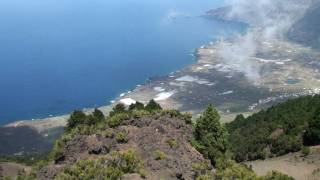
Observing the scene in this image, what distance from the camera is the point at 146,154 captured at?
33.1 meters

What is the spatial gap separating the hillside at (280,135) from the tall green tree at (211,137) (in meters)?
20.4

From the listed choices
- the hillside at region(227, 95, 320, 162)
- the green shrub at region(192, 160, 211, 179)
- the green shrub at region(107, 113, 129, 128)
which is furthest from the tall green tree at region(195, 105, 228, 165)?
the hillside at region(227, 95, 320, 162)

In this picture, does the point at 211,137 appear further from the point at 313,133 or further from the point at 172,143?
the point at 313,133

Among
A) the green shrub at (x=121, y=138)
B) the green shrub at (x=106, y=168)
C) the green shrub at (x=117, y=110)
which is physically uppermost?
the green shrub at (x=117, y=110)

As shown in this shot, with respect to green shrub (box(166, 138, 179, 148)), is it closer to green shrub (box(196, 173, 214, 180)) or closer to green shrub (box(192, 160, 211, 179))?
green shrub (box(192, 160, 211, 179))

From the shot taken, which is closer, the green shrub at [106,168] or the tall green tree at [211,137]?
the green shrub at [106,168]

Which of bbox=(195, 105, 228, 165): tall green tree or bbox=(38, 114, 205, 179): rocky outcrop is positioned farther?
bbox=(195, 105, 228, 165): tall green tree

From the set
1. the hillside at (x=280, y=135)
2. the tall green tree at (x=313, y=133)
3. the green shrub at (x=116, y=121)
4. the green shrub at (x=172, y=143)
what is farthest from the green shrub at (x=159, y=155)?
the tall green tree at (x=313, y=133)

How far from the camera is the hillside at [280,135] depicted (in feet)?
198

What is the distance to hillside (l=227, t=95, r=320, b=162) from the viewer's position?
6044 cm

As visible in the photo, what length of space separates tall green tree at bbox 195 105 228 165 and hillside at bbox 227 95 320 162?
20.4 metres

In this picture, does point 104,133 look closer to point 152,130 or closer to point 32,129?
point 152,130

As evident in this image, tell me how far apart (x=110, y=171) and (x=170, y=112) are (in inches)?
586

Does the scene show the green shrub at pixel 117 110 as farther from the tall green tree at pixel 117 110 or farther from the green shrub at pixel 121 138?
the green shrub at pixel 121 138
